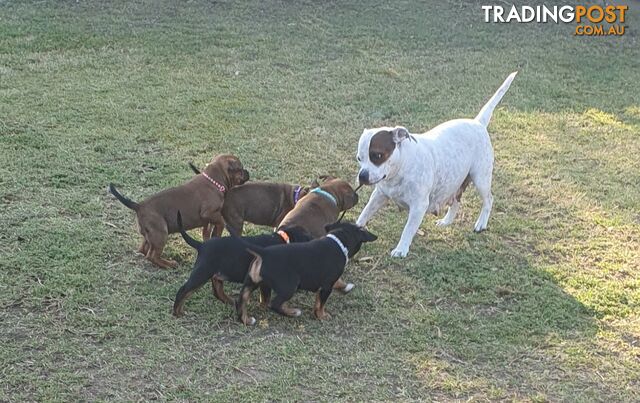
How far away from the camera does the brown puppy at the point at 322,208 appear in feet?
16.9

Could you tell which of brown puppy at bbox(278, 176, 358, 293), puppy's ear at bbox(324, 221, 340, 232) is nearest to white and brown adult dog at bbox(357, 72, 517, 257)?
brown puppy at bbox(278, 176, 358, 293)

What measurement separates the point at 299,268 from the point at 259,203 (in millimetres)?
1178

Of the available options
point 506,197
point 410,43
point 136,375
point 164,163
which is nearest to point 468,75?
point 410,43

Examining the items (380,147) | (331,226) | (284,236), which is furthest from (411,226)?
(284,236)

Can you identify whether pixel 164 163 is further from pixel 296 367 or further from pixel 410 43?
pixel 410 43

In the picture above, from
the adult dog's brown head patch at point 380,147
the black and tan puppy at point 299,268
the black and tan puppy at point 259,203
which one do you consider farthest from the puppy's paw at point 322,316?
the adult dog's brown head patch at point 380,147

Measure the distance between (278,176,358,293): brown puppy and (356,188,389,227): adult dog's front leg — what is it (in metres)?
0.39

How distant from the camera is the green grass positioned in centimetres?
428

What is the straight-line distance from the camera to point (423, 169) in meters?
5.77

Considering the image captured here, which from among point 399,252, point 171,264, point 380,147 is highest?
point 380,147

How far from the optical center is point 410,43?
468 inches

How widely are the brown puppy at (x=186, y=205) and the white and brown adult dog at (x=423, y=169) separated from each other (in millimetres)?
901

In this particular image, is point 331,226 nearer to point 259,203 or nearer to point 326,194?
point 326,194

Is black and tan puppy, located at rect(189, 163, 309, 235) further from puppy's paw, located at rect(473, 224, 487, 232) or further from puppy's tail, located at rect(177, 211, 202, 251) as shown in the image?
puppy's paw, located at rect(473, 224, 487, 232)
